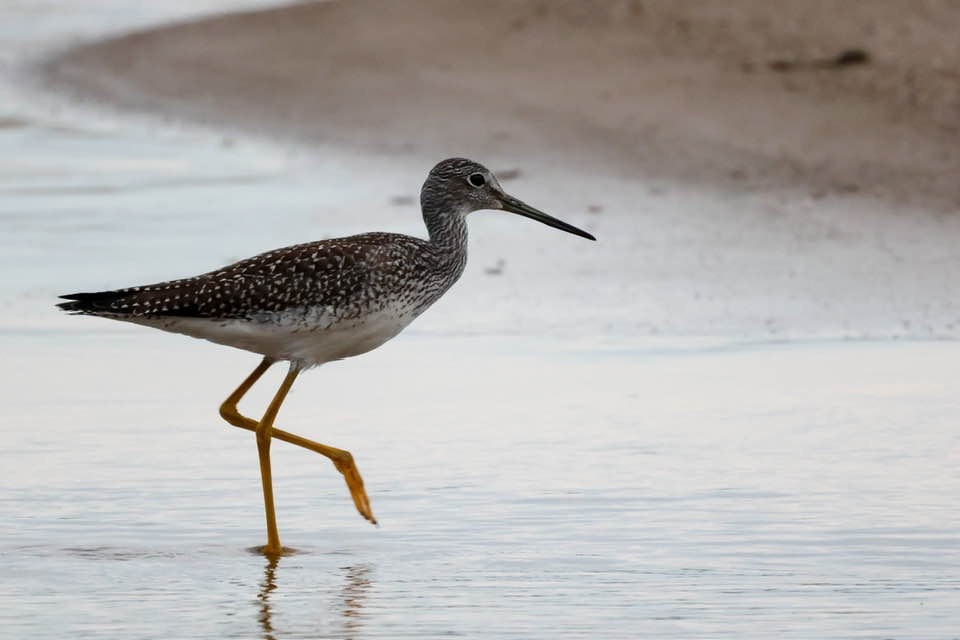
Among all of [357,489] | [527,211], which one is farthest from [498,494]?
[527,211]

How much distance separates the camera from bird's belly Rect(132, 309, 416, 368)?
838 cm

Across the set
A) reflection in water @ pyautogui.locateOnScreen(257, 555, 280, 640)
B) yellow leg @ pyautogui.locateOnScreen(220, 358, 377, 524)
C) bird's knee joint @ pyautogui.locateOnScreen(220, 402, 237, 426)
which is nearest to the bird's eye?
yellow leg @ pyautogui.locateOnScreen(220, 358, 377, 524)

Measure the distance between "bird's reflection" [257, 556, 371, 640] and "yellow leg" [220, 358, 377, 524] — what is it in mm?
475

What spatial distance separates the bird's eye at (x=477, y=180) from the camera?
9.45m

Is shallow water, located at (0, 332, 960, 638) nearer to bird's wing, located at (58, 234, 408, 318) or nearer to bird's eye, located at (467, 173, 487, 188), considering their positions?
bird's wing, located at (58, 234, 408, 318)

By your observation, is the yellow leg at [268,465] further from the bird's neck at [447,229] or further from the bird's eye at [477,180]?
the bird's eye at [477,180]

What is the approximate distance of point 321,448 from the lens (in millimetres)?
8367

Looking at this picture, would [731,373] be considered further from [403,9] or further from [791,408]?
[403,9]

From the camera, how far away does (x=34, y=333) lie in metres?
11.3

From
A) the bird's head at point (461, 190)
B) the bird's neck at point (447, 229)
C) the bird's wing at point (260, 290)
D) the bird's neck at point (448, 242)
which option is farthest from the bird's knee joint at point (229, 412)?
the bird's head at point (461, 190)

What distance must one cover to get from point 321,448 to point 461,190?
65.6 inches

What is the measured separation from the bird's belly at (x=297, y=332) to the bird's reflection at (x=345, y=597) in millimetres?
1191

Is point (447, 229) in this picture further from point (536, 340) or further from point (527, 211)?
point (536, 340)

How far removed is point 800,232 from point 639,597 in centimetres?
746
